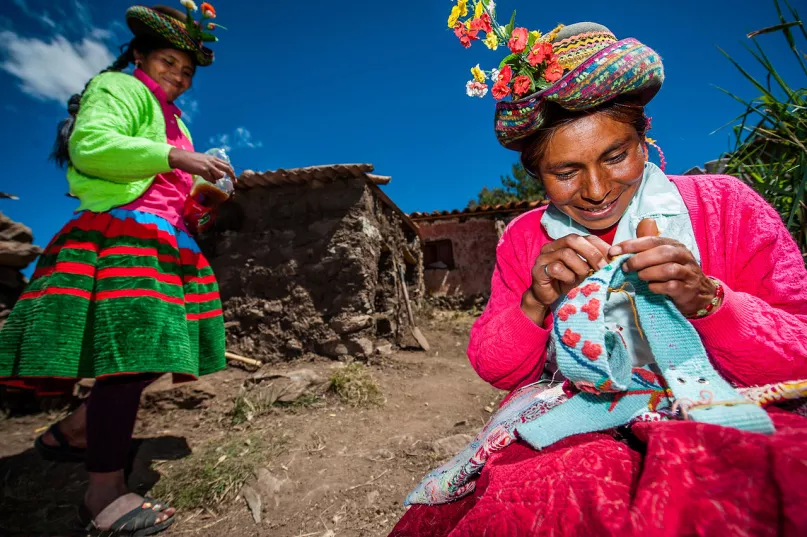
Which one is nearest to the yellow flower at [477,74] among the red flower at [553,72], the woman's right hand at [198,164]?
the red flower at [553,72]

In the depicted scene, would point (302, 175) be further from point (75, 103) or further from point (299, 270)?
point (75, 103)

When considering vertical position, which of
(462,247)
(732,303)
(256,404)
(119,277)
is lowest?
(256,404)

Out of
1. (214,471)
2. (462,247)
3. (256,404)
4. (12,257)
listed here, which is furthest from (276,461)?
(462,247)

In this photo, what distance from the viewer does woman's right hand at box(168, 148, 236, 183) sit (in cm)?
184

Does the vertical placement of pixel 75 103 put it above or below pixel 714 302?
above

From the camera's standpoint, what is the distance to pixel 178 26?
2.05m

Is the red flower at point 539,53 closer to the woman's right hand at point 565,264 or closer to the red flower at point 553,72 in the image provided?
the red flower at point 553,72

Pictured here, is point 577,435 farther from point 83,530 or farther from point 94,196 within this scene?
point 83,530

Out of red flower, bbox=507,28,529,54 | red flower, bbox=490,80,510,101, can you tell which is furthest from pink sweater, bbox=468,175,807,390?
red flower, bbox=507,28,529,54

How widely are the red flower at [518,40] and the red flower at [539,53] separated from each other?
0.13 feet

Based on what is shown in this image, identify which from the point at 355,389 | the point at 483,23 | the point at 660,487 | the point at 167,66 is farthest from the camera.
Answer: the point at 355,389

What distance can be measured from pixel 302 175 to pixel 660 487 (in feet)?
15.5

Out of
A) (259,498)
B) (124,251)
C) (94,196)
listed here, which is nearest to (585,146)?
(124,251)

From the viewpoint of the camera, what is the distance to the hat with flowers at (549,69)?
3.28ft
